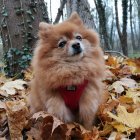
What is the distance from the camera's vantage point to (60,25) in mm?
3400

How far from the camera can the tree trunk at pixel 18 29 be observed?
17.5ft

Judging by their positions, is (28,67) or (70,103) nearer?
(70,103)

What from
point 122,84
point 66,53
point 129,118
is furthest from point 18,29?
point 129,118

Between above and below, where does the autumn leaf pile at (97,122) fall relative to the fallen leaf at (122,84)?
below

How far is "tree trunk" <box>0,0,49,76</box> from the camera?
5.34 metres

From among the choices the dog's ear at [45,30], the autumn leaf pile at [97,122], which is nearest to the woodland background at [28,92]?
the autumn leaf pile at [97,122]

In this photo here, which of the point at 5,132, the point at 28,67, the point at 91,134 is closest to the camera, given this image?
the point at 91,134

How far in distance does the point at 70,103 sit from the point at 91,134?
0.48 m

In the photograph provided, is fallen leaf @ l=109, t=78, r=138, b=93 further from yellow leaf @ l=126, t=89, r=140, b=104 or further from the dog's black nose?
the dog's black nose

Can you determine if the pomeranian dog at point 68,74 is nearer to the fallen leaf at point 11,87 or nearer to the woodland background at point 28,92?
the woodland background at point 28,92

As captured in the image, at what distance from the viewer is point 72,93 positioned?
3.15 m

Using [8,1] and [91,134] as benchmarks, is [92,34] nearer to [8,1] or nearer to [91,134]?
[91,134]

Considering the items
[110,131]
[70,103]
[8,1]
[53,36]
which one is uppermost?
[8,1]

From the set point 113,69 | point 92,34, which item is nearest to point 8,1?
point 113,69
